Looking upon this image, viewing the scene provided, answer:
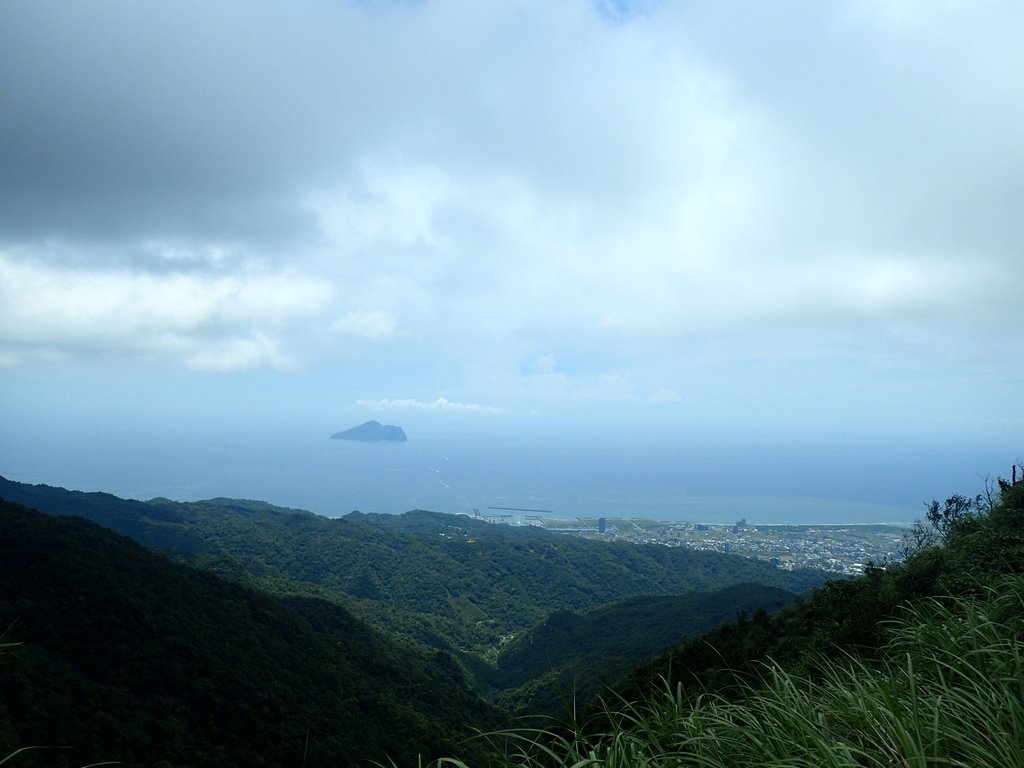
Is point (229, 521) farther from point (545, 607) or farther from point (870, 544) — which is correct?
point (870, 544)

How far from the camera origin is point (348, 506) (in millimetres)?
112000

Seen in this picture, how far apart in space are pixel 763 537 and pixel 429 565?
46394mm

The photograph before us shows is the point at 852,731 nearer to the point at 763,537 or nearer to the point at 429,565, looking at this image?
the point at 429,565

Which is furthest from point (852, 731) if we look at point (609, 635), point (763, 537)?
point (763, 537)

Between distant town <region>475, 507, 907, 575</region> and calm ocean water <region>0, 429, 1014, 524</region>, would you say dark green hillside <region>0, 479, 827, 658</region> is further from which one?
calm ocean water <region>0, 429, 1014, 524</region>

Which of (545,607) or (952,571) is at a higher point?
(952,571)

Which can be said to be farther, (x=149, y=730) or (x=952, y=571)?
(x=149, y=730)

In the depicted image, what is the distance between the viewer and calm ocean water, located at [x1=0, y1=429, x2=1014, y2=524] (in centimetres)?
10356

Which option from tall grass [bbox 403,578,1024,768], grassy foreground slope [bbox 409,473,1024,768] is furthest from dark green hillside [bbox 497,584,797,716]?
tall grass [bbox 403,578,1024,768]

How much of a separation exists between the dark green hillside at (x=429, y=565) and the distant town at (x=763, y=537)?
5380mm

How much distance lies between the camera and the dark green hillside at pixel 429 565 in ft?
154

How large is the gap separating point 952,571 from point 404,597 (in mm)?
49001

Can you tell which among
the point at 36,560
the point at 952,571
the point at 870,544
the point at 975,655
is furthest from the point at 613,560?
the point at 975,655

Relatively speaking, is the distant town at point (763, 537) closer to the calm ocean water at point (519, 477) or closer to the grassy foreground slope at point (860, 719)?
the calm ocean water at point (519, 477)
